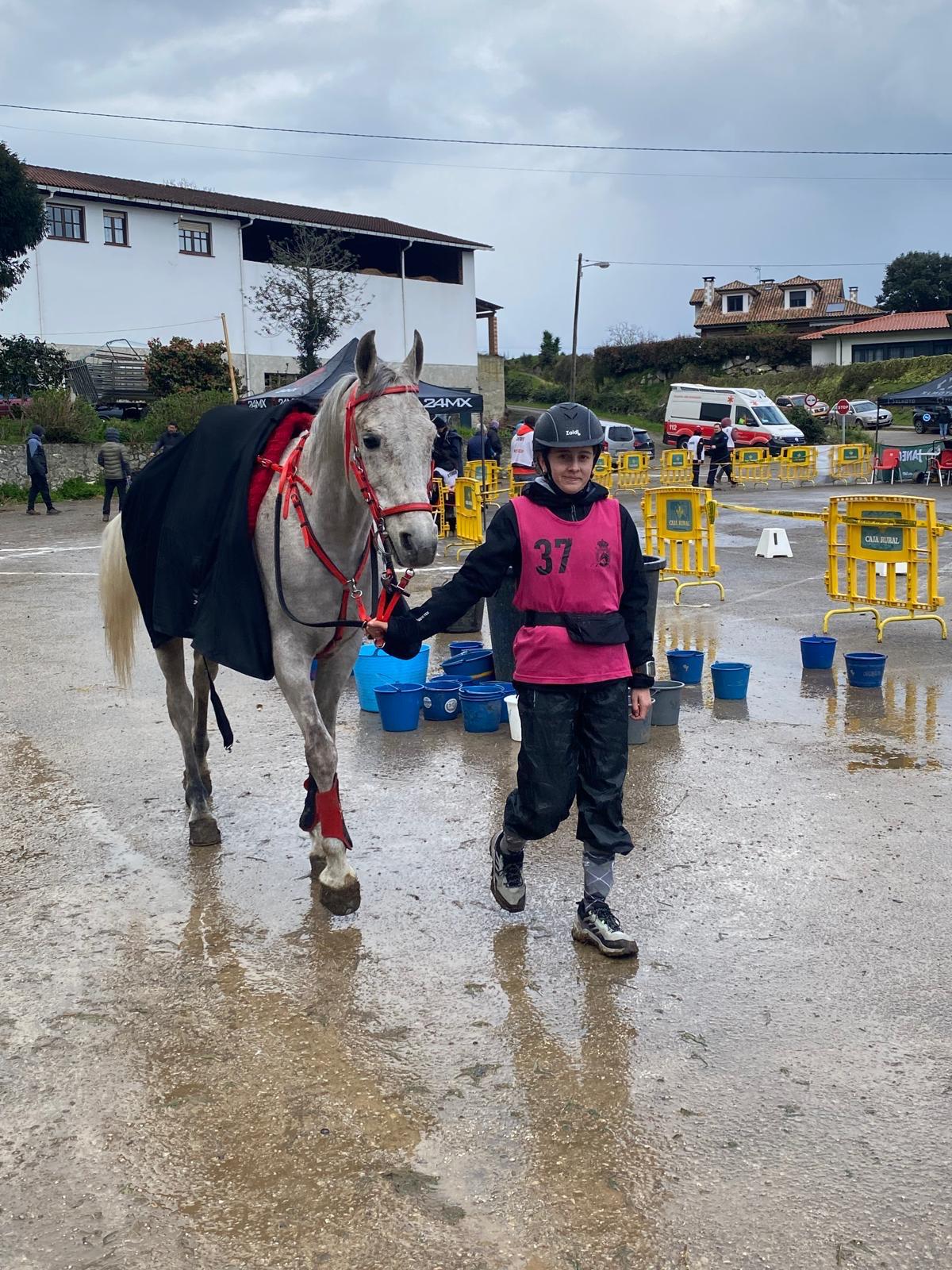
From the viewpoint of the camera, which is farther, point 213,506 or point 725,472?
point 725,472

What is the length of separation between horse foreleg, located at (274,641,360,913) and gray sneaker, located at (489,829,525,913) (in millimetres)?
555

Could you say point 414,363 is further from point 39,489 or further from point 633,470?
point 633,470

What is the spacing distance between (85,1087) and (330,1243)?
1.12 m

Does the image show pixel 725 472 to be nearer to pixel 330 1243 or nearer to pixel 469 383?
pixel 469 383

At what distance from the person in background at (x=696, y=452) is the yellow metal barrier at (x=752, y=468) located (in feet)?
3.46

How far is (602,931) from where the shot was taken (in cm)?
430

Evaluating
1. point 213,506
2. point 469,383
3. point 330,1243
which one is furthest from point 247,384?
point 330,1243

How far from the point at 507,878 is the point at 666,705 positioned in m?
3.22

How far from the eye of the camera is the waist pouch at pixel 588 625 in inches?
164

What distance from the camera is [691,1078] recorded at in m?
3.48

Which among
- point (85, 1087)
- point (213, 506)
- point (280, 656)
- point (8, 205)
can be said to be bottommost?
point (85, 1087)

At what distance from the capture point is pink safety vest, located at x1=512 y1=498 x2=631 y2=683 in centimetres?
416

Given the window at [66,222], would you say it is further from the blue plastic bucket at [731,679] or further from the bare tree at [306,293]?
the blue plastic bucket at [731,679]

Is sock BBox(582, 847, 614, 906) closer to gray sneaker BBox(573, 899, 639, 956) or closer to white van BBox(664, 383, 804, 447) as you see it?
gray sneaker BBox(573, 899, 639, 956)
